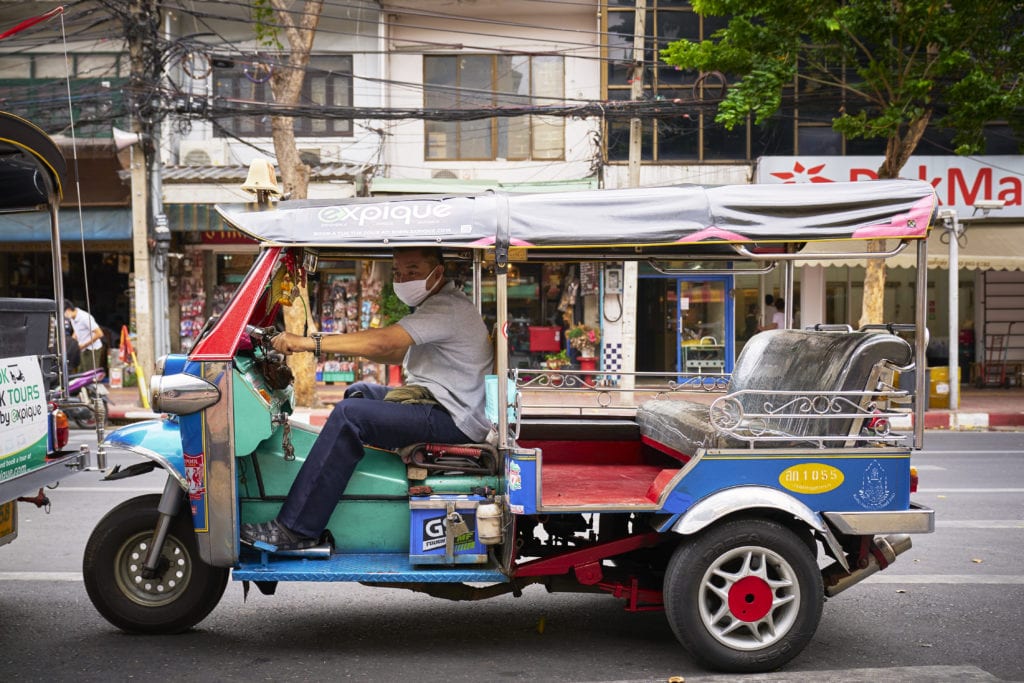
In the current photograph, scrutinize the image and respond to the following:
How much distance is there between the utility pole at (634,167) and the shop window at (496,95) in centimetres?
198

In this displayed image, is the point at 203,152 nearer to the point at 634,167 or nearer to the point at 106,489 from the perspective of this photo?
the point at 634,167

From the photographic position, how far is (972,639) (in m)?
4.50

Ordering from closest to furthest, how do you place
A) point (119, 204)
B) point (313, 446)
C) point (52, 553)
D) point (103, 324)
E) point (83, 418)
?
point (313, 446)
point (52, 553)
point (83, 418)
point (119, 204)
point (103, 324)

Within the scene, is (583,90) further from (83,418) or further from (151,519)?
(151,519)

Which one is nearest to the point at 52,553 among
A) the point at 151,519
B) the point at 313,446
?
the point at 151,519

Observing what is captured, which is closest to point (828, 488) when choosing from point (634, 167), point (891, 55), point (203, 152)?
point (891, 55)

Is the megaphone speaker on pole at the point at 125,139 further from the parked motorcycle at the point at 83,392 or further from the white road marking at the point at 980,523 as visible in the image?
the white road marking at the point at 980,523

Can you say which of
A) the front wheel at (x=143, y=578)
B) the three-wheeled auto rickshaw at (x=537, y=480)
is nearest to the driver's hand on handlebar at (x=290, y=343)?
the three-wheeled auto rickshaw at (x=537, y=480)

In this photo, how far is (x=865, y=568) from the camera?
426cm

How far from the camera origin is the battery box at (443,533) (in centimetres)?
419

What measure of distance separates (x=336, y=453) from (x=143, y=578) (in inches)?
45.9

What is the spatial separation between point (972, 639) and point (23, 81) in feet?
63.8

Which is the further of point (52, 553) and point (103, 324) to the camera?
point (103, 324)

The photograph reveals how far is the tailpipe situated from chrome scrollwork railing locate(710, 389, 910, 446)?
1.71 ft
